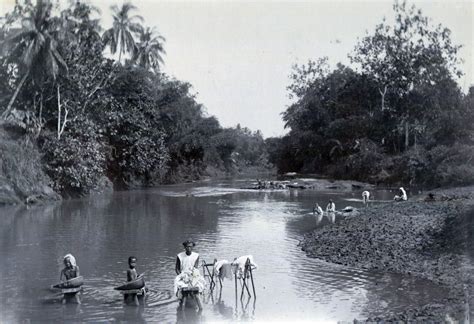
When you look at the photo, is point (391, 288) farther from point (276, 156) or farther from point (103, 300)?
point (276, 156)

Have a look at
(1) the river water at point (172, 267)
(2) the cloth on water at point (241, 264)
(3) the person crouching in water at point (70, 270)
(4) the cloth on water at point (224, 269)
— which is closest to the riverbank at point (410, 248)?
(1) the river water at point (172, 267)

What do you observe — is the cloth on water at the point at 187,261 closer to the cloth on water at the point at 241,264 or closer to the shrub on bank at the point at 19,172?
the cloth on water at the point at 241,264

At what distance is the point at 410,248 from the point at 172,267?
7.22 metres

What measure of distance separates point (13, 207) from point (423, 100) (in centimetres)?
4152

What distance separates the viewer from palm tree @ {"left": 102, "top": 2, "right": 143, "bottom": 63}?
153 feet

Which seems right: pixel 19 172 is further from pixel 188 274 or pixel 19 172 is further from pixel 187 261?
pixel 188 274

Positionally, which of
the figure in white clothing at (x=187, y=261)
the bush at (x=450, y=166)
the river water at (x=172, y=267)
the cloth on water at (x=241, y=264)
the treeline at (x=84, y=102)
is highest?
the treeline at (x=84, y=102)

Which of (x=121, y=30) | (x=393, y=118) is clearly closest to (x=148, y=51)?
(x=121, y=30)

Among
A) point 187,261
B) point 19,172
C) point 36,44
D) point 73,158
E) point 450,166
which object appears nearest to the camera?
point 187,261

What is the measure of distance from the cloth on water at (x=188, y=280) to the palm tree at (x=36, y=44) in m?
27.0

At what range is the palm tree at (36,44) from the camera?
35125mm

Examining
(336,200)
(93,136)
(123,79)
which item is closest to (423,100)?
(336,200)

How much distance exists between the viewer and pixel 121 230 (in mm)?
24547

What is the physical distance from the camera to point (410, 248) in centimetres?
1714
